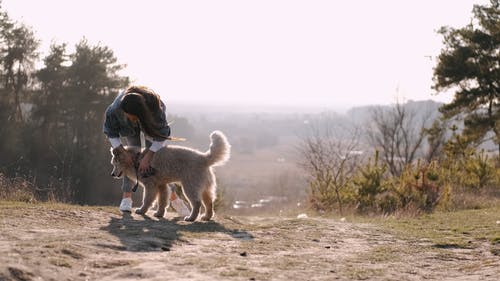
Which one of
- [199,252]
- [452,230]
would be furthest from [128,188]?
[452,230]

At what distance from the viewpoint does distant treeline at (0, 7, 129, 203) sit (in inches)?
1416

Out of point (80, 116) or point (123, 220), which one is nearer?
point (123, 220)

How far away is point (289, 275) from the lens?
16.6 feet

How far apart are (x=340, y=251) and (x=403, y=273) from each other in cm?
122

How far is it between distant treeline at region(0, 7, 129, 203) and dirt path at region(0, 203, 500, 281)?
92.3 feet

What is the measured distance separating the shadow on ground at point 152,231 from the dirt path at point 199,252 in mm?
13

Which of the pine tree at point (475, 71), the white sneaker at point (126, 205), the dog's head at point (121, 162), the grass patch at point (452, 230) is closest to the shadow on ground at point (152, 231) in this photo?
the white sneaker at point (126, 205)

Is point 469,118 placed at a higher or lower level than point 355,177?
higher

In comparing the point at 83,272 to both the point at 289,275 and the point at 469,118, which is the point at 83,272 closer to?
the point at 289,275

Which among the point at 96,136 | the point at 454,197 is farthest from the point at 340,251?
the point at 96,136

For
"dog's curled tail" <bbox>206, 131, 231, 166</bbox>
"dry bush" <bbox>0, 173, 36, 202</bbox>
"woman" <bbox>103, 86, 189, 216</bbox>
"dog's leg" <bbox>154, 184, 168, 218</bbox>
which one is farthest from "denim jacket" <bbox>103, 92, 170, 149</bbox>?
"dry bush" <bbox>0, 173, 36, 202</bbox>

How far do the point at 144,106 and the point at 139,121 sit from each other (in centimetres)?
29

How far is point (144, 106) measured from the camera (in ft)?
25.1

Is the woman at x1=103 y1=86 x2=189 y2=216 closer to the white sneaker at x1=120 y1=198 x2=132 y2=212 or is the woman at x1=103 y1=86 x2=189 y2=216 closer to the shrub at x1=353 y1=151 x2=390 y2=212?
the white sneaker at x1=120 y1=198 x2=132 y2=212
